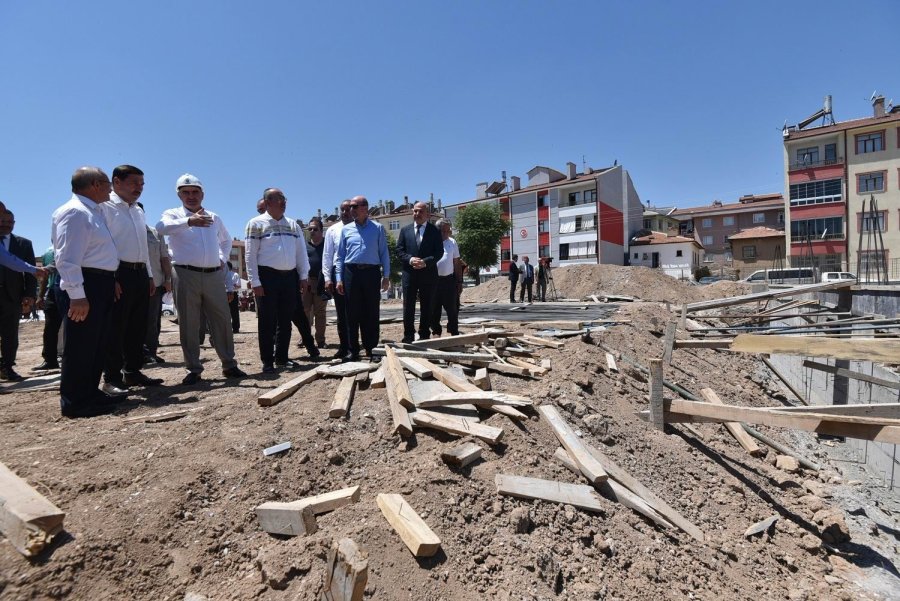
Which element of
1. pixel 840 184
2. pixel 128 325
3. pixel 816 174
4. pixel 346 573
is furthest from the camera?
pixel 816 174

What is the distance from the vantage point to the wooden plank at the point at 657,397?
13.3ft

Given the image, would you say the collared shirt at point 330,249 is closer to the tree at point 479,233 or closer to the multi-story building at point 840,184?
the tree at point 479,233

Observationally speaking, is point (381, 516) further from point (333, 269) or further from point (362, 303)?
point (333, 269)

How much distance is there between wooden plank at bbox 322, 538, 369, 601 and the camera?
162cm

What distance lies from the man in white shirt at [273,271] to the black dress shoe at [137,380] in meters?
1.00

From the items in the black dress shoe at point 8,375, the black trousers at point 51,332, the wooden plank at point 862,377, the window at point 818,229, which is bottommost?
the wooden plank at point 862,377

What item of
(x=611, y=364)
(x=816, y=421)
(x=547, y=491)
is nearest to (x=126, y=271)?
(x=547, y=491)

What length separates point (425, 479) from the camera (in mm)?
2557

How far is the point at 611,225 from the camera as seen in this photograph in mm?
45281

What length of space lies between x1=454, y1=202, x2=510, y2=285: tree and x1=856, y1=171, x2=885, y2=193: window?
2795 centimetres

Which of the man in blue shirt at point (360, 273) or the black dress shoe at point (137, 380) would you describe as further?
the man in blue shirt at point (360, 273)

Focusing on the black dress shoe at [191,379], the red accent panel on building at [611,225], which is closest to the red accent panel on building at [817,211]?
the red accent panel on building at [611,225]

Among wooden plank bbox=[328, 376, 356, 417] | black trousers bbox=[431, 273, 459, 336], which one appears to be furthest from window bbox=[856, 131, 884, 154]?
wooden plank bbox=[328, 376, 356, 417]

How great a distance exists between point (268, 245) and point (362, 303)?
1.18 meters
